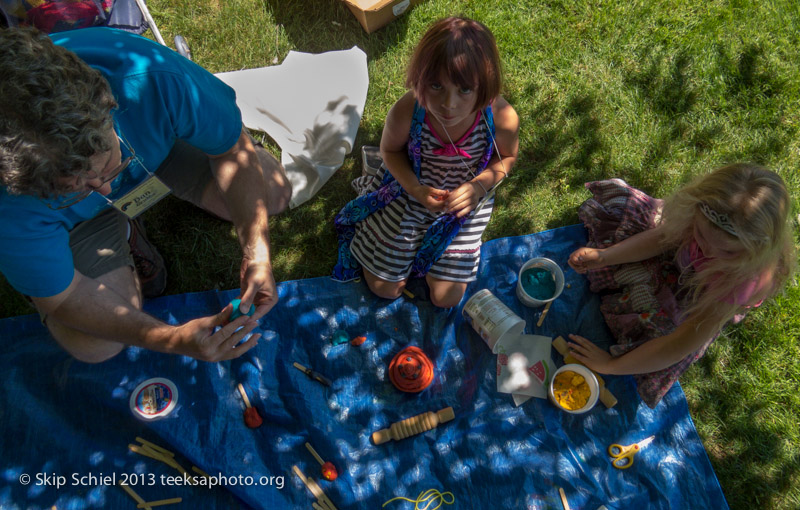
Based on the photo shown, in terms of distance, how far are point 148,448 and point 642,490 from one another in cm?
266

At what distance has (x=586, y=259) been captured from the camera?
2934 millimetres

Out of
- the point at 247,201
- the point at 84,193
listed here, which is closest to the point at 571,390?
the point at 247,201

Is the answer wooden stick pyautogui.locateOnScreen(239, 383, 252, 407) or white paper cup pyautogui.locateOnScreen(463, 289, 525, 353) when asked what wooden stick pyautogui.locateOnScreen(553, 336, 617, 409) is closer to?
white paper cup pyautogui.locateOnScreen(463, 289, 525, 353)

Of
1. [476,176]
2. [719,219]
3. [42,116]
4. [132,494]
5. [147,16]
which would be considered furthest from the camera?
[147,16]

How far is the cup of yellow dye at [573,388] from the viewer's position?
9.02 feet

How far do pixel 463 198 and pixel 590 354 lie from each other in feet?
3.83

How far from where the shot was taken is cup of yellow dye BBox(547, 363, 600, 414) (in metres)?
2.75

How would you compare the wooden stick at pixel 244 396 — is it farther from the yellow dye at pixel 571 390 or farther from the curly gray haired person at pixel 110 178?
the yellow dye at pixel 571 390

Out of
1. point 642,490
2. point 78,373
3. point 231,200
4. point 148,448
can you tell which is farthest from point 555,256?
point 78,373

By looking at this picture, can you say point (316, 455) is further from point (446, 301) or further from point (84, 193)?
point (84, 193)

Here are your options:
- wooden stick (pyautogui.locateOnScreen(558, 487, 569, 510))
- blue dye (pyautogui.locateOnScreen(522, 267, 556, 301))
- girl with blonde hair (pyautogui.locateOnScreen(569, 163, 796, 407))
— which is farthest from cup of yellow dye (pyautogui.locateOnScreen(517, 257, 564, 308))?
wooden stick (pyautogui.locateOnScreen(558, 487, 569, 510))

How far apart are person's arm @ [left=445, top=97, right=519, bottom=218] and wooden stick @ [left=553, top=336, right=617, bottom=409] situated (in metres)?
0.96

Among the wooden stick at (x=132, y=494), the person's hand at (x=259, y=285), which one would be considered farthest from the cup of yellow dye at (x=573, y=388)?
the wooden stick at (x=132, y=494)

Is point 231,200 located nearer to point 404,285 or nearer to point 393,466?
point 404,285
